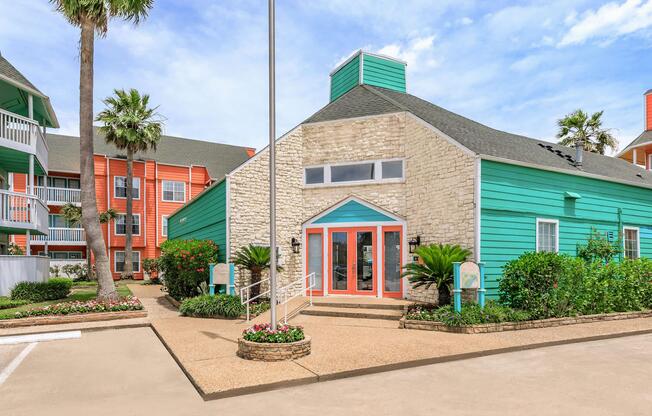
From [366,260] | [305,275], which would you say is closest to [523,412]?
[366,260]

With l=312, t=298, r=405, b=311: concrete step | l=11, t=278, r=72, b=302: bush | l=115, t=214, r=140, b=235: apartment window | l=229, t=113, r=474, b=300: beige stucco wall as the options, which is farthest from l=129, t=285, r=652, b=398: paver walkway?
l=115, t=214, r=140, b=235: apartment window

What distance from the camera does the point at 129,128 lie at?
28.6 meters

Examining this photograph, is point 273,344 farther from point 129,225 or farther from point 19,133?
point 129,225

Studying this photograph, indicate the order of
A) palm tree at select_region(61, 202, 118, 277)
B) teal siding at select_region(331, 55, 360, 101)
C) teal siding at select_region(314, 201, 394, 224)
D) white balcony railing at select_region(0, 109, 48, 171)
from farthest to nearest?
palm tree at select_region(61, 202, 118, 277) < teal siding at select_region(331, 55, 360, 101) < white balcony railing at select_region(0, 109, 48, 171) < teal siding at select_region(314, 201, 394, 224)

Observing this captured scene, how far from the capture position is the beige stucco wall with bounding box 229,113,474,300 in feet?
43.4

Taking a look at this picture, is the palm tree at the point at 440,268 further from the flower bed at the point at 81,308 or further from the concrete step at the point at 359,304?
the flower bed at the point at 81,308

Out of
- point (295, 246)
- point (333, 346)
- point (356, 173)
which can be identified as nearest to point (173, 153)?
point (295, 246)

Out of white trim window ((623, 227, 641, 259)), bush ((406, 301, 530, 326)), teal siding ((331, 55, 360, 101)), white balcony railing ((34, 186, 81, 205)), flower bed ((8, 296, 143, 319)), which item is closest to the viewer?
bush ((406, 301, 530, 326))

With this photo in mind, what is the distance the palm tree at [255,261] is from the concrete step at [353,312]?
189 cm

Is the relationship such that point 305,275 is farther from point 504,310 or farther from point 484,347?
point 484,347

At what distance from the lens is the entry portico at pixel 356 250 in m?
14.1

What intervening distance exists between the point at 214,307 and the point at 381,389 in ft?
25.3

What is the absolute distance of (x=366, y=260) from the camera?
47.4 ft

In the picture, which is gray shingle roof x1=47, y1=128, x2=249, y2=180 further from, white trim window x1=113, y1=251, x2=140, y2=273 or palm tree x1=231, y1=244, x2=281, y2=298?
palm tree x1=231, y1=244, x2=281, y2=298
